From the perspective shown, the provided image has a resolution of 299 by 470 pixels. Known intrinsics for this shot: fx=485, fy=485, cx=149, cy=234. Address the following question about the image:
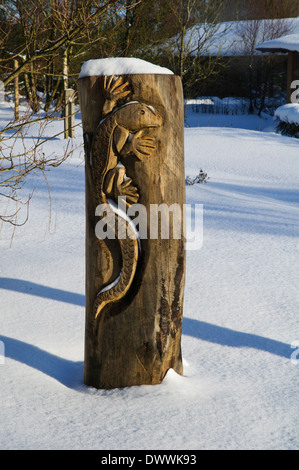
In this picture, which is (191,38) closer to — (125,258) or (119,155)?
(119,155)

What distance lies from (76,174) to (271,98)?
14.9m

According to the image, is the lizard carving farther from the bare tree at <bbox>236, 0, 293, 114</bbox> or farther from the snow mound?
the bare tree at <bbox>236, 0, 293, 114</bbox>

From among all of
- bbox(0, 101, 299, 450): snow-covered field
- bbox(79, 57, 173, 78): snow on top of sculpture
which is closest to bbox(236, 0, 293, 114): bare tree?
bbox(0, 101, 299, 450): snow-covered field

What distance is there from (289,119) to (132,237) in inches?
362

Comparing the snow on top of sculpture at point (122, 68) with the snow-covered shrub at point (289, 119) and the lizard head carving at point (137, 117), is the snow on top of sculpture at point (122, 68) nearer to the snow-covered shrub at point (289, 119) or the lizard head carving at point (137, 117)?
the lizard head carving at point (137, 117)

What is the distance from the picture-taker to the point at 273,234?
14.9ft

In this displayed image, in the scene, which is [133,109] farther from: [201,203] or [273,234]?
[201,203]

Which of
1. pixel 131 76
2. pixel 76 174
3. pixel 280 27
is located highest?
pixel 280 27

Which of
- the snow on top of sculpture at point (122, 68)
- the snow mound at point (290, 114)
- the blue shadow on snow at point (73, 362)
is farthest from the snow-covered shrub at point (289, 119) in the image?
the snow on top of sculpture at point (122, 68)

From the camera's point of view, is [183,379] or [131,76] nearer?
[131,76]

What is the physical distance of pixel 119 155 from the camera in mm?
2045

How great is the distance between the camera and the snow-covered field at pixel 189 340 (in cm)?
186
